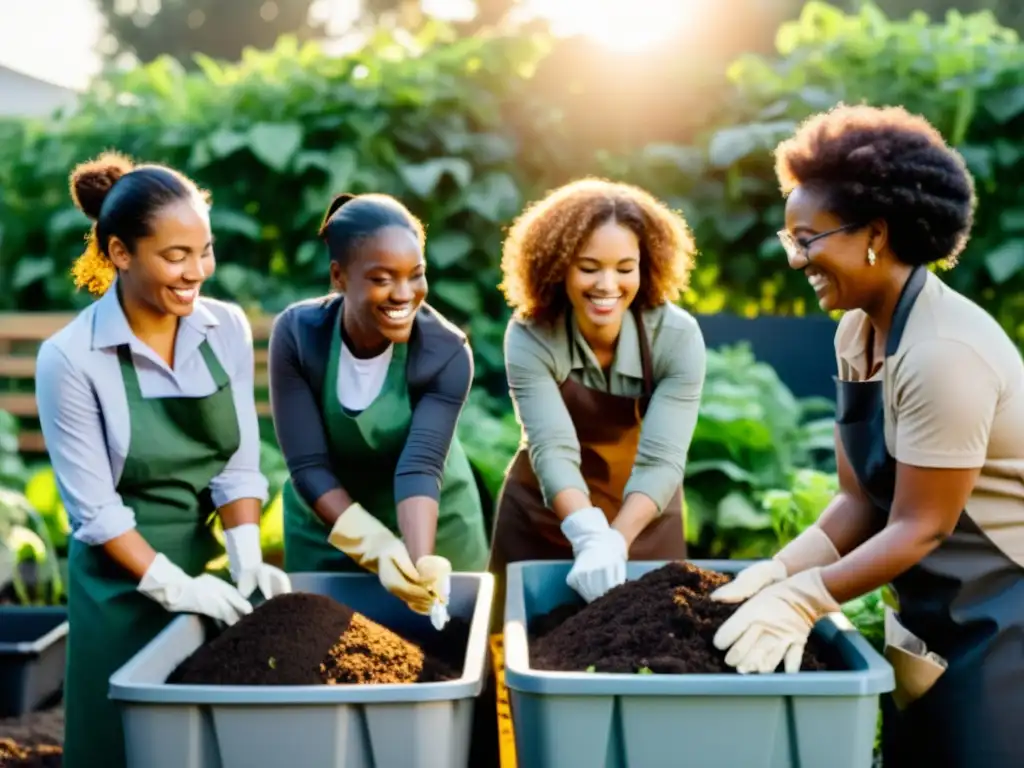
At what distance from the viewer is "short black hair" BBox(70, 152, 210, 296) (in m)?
2.02

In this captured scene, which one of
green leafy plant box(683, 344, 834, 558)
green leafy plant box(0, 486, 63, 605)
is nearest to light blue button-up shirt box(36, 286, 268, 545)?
green leafy plant box(0, 486, 63, 605)

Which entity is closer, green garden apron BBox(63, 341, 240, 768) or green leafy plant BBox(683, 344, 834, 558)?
green garden apron BBox(63, 341, 240, 768)

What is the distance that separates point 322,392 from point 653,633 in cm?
93

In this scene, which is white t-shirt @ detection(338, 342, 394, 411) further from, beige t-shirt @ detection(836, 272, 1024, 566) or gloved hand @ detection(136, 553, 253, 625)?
beige t-shirt @ detection(836, 272, 1024, 566)

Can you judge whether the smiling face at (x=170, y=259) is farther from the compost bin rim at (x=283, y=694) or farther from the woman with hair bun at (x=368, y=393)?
the compost bin rim at (x=283, y=694)

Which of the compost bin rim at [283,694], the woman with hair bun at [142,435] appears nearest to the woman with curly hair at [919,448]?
the compost bin rim at [283,694]

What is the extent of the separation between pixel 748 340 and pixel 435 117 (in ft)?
5.54

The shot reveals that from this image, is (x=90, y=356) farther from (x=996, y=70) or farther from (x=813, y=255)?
(x=996, y=70)

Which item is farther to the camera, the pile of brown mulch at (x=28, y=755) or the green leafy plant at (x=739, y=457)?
the green leafy plant at (x=739, y=457)

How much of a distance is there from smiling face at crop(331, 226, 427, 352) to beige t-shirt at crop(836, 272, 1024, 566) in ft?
2.75

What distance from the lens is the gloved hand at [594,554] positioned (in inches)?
79.7

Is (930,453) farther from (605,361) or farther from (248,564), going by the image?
(248,564)

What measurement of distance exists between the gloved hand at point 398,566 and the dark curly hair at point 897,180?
901mm

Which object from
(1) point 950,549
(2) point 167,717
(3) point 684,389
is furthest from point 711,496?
(2) point 167,717
